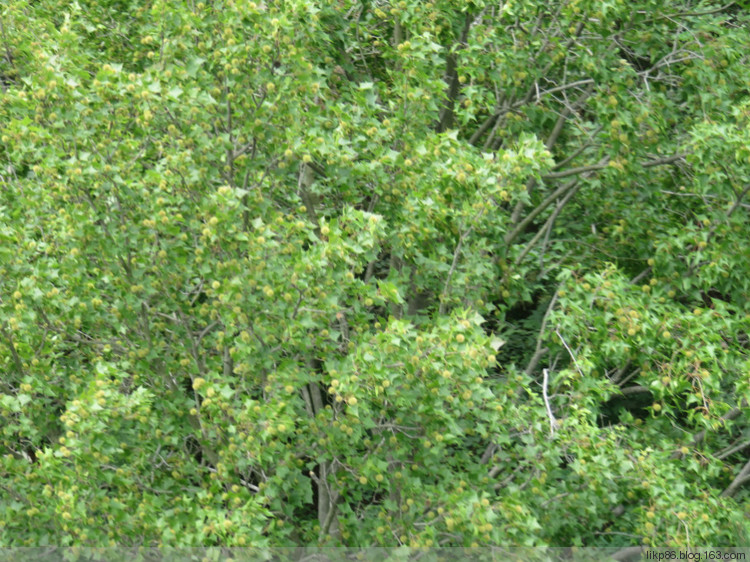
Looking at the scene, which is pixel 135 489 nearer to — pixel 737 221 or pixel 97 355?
pixel 97 355

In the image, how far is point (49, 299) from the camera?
4844mm

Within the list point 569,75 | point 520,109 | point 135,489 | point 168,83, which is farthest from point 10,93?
point 569,75

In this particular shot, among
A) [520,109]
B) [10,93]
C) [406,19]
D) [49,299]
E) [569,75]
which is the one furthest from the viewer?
[569,75]

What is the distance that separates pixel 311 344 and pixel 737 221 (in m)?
2.71

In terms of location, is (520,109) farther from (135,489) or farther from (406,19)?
(135,489)

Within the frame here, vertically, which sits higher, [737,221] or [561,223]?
[737,221]

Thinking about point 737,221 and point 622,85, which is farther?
point 622,85

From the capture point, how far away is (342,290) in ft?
14.3

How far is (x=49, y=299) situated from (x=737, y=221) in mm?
3884

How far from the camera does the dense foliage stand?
441cm

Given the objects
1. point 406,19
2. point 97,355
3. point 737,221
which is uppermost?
point 406,19

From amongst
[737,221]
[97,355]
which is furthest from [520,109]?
[97,355]

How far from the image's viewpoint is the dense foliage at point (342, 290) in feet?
14.5

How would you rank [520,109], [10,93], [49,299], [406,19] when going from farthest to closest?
[520,109], [406,19], [10,93], [49,299]
